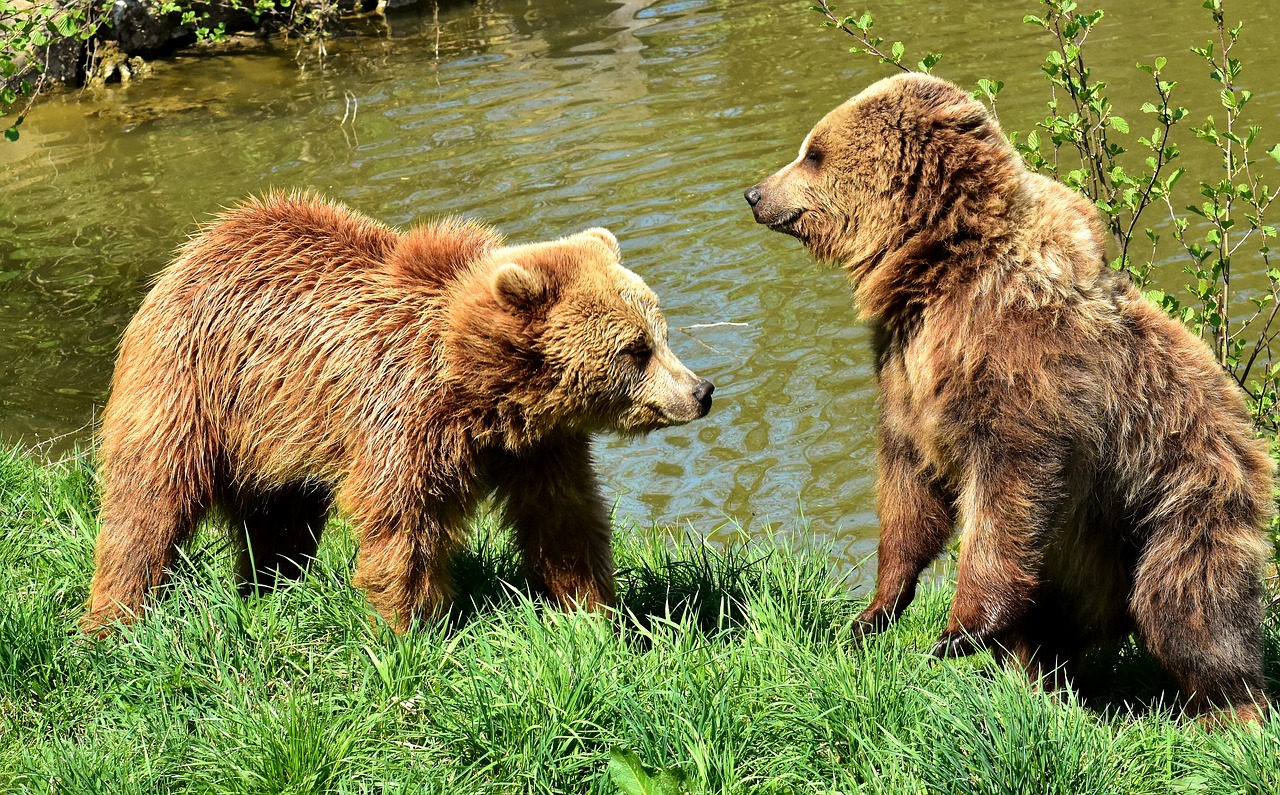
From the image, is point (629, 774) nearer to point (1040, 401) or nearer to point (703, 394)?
point (703, 394)

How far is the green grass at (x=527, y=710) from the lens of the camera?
3.32 m

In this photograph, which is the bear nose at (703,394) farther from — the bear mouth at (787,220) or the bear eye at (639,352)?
the bear mouth at (787,220)

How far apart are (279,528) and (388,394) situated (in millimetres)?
996

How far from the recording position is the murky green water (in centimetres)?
739

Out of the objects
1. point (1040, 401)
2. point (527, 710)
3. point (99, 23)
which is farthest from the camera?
point (99, 23)

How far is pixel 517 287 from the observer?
392cm

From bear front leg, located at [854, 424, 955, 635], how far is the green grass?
142 millimetres

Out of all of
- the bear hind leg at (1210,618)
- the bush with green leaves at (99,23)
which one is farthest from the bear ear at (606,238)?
the bush with green leaves at (99,23)

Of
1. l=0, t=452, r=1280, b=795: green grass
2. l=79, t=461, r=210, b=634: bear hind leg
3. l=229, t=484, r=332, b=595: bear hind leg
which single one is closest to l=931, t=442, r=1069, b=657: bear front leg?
l=0, t=452, r=1280, b=795: green grass

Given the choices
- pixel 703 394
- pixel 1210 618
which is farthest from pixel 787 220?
pixel 1210 618

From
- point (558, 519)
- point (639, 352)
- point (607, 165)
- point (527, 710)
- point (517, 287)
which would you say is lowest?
point (607, 165)

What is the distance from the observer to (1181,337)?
162 inches

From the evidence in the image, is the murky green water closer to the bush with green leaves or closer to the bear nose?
the bush with green leaves

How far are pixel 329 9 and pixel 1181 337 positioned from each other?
12.4 meters
